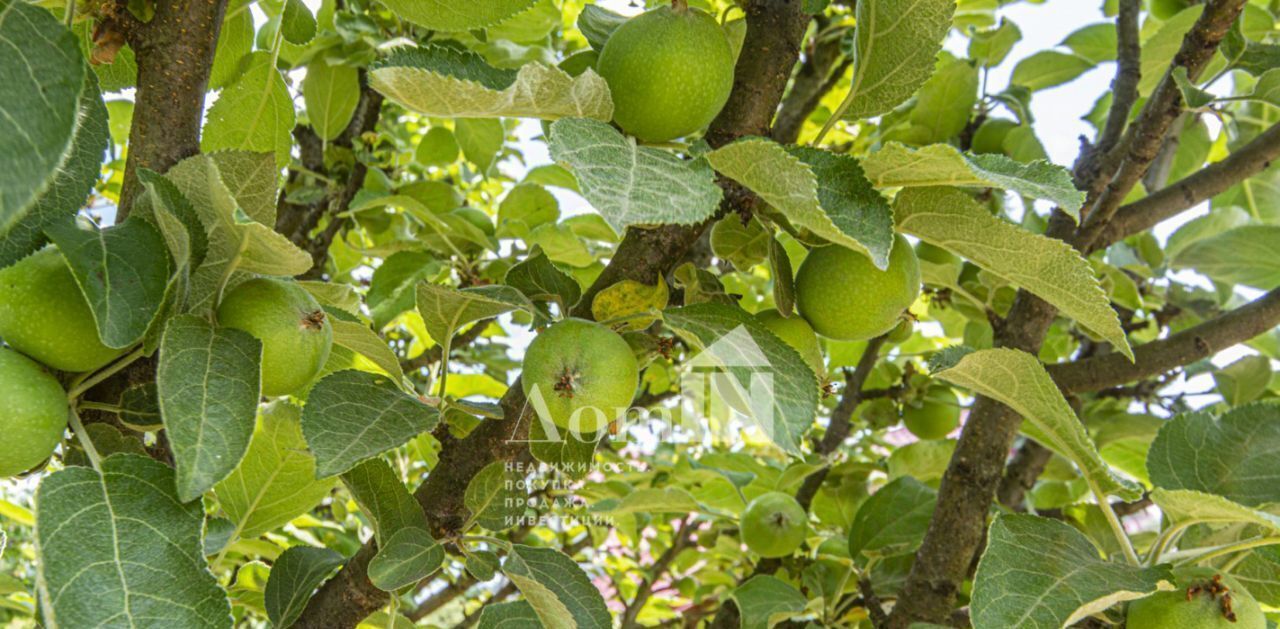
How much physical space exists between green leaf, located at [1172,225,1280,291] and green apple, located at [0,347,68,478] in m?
2.24

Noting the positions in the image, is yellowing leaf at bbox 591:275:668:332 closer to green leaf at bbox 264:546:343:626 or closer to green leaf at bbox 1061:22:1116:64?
green leaf at bbox 264:546:343:626

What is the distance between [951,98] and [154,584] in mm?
1775

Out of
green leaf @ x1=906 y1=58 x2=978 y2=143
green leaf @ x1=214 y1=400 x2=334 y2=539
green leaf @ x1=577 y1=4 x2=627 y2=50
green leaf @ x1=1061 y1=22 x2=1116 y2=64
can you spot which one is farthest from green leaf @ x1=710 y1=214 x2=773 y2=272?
green leaf @ x1=1061 y1=22 x2=1116 y2=64

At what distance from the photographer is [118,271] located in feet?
2.65

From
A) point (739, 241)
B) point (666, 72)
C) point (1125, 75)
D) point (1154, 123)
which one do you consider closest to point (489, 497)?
point (739, 241)

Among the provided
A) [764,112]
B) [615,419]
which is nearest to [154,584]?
[615,419]

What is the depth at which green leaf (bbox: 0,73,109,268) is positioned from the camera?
2.76 ft

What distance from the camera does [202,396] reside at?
0.78 metres

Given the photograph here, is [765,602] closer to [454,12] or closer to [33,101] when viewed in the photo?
[454,12]

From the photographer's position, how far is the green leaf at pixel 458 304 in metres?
1.09

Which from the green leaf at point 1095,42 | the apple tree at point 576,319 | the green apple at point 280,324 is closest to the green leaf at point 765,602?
the apple tree at point 576,319

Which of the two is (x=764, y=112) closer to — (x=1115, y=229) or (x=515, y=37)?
(x=1115, y=229)

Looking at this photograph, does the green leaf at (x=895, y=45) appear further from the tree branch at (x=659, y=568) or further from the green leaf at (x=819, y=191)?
the tree branch at (x=659, y=568)

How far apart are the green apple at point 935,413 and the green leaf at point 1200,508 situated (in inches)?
43.4
